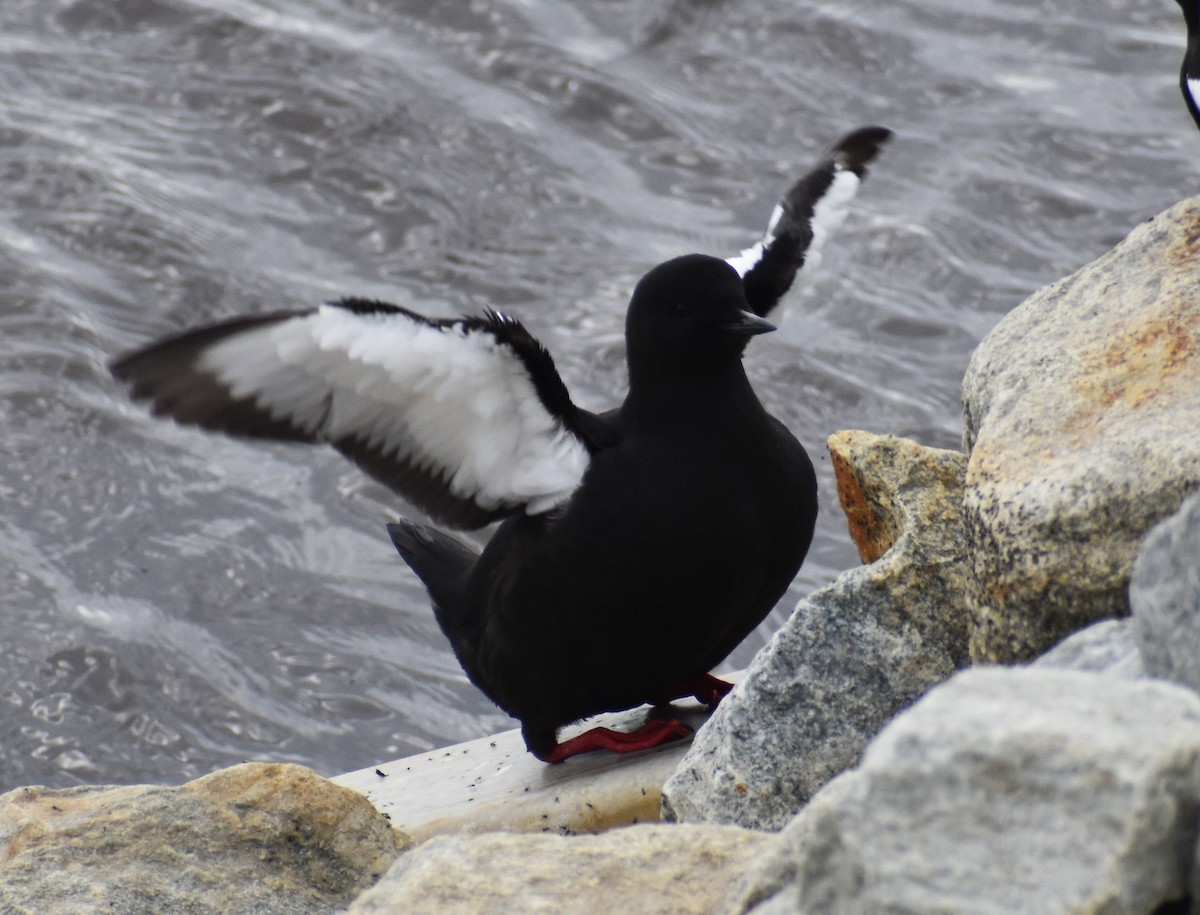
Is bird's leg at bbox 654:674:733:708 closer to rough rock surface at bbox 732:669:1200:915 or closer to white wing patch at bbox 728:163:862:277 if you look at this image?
white wing patch at bbox 728:163:862:277

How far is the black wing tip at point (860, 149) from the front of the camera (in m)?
7.05

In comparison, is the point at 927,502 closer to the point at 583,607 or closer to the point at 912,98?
the point at 583,607

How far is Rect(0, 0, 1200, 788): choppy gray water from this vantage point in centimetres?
821

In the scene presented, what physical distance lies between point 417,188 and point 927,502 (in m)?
7.54

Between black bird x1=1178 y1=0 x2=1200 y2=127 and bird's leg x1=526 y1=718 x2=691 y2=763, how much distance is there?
283 cm

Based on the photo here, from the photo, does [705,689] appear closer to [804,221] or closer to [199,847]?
[804,221]

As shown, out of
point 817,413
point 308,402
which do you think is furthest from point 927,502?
point 817,413

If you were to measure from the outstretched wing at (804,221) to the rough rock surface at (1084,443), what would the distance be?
1660mm

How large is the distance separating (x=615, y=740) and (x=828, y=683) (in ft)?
4.70

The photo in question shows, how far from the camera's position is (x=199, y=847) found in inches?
166

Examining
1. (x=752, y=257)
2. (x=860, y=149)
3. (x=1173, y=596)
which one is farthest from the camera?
(x=860, y=149)

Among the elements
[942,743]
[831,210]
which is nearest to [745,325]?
[831,210]

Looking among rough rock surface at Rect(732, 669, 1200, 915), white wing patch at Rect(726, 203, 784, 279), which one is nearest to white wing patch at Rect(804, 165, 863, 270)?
white wing patch at Rect(726, 203, 784, 279)

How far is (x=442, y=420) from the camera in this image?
17.2ft
